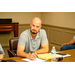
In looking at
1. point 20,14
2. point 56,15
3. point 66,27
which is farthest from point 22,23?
point 66,27

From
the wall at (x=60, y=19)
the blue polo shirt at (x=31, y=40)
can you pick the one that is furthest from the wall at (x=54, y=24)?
the blue polo shirt at (x=31, y=40)

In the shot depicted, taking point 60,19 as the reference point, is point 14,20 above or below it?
below

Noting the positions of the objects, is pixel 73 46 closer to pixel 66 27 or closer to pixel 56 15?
A: pixel 66 27

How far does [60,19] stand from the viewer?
6.59 meters

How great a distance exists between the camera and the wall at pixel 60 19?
604cm

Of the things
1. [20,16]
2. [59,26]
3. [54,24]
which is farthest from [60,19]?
[20,16]

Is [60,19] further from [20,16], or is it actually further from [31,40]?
[31,40]

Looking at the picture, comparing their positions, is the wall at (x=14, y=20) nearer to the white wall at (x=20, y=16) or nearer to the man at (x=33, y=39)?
the white wall at (x=20, y=16)

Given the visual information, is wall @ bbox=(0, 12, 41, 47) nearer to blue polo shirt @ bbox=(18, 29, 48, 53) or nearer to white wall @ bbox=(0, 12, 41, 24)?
white wall @ bbox=(0, 12, 41, 24)

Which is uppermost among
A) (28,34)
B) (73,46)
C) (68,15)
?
(68,15)

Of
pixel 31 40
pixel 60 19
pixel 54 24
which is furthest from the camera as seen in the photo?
pixel 54 24

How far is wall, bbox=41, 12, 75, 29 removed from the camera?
604cm
